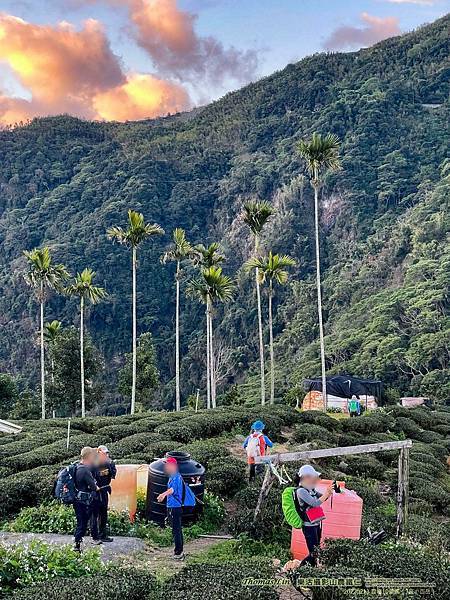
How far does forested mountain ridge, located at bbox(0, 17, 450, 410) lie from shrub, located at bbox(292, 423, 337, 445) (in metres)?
38.0

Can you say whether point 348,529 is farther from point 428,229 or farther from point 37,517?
point 428,229

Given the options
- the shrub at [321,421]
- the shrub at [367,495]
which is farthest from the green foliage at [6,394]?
the shrub at [367,495]

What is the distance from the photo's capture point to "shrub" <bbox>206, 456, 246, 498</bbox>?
13.9 meters

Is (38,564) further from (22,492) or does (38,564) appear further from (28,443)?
(28,443)

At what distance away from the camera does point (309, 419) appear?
27.2 m

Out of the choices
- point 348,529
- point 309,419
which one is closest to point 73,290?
point 309,419

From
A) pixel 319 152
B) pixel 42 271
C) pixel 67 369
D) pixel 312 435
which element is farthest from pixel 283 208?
pixel 312 435

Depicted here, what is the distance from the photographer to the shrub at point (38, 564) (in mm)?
7535

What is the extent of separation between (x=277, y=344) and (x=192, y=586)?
94.4 meters

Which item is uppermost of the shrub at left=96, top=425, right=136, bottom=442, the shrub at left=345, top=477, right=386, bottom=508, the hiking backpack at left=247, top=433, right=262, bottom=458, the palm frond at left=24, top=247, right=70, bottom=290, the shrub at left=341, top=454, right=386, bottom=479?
the palm frond at left=24, top=247, right=70, bottom=290

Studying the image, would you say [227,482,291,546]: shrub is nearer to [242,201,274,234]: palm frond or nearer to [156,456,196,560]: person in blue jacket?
[156,456,196,560]: person in blue jacket

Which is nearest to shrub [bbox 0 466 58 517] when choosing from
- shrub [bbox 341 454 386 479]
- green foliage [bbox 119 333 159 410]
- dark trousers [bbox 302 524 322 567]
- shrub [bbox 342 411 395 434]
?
dark trousers [bbox 302 524 322 567]

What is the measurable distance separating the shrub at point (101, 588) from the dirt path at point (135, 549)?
5.92ft

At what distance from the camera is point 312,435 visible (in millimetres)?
23344
